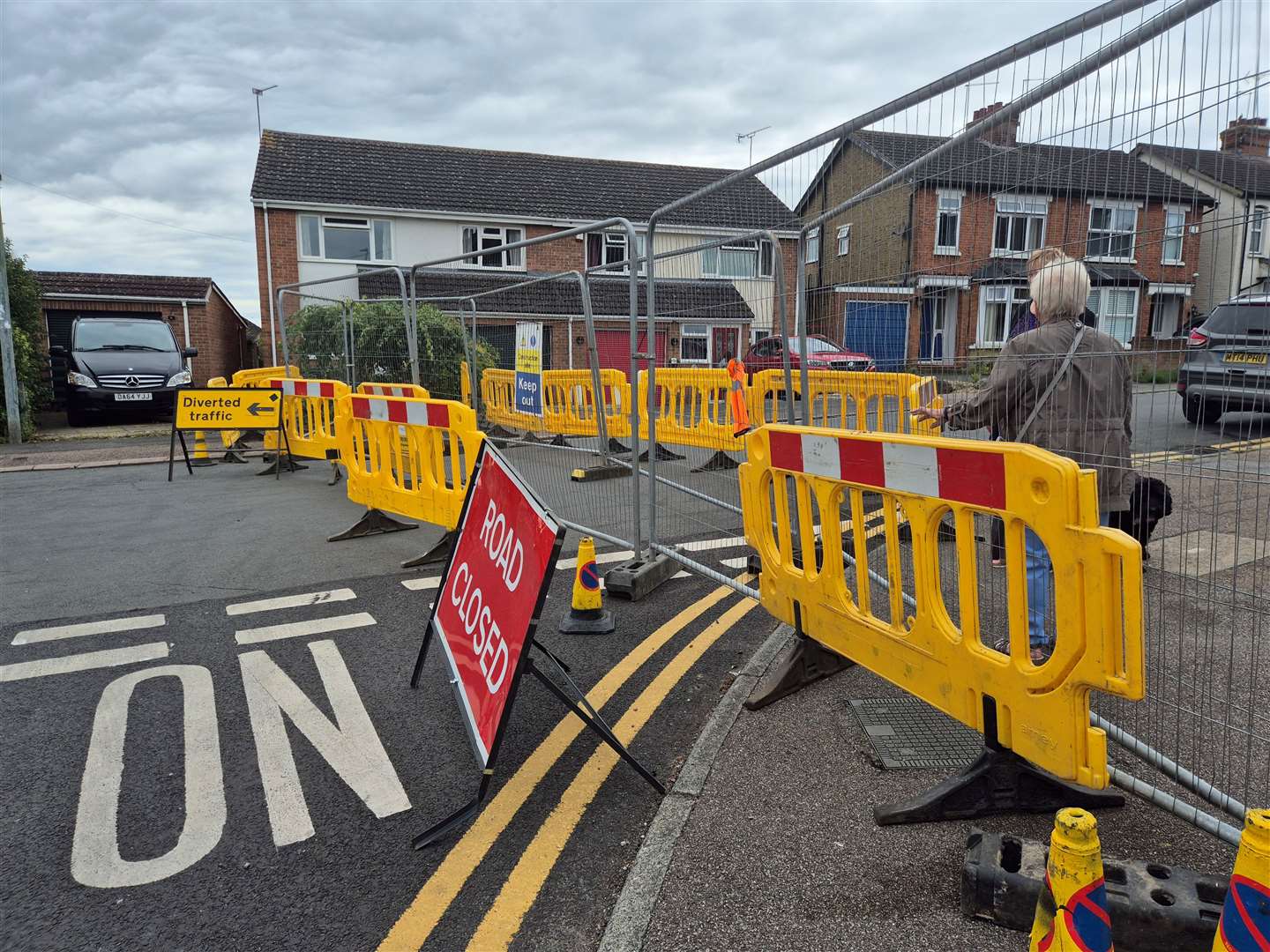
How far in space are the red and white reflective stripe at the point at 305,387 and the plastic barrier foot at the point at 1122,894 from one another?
8.86m

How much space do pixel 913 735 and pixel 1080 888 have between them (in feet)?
5.58

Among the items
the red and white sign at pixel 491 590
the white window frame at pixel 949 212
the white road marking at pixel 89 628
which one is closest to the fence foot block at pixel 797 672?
the red and white sign at pixel 491 590

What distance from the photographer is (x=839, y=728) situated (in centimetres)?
354

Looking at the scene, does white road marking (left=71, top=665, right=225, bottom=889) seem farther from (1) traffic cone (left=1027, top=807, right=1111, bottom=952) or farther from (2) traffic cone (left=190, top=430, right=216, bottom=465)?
(2) traffic cone (left=190, top=430, right=216, bottom=465)

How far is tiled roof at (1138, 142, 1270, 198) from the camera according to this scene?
2.15 meters

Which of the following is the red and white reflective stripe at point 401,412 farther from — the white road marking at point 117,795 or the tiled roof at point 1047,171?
the tiled roof at point 1047,171

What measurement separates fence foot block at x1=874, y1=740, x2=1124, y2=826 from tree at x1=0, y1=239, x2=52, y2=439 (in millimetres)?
17875

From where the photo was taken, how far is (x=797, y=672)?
383cm

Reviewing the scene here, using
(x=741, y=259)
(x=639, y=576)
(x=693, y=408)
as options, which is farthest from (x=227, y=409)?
(x=741, y=259)

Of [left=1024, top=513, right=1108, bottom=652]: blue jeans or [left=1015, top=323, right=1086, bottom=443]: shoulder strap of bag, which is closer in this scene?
[left=1015, top=323, right=1086, bottom=443]: shoulder strap of bag

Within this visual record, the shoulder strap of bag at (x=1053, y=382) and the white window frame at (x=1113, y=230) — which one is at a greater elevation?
the white window frame at (x=1113, y=230)

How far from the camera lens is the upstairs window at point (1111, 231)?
250 centimetres

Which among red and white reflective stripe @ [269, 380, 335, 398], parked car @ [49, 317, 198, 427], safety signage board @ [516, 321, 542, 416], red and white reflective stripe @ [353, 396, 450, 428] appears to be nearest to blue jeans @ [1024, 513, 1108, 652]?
red and white reflective stripe @ [353, 396, 450, 428]

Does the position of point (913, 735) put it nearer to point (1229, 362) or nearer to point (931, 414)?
point (931, 414)
